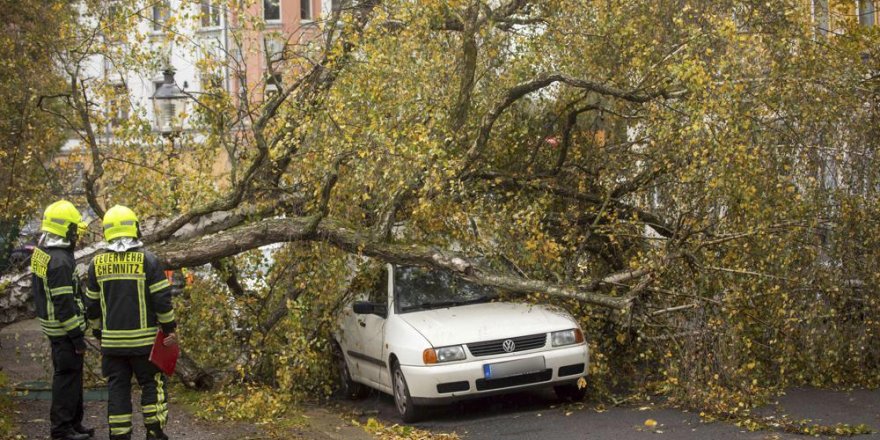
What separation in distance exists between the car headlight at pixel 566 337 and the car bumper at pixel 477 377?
0.06 meters

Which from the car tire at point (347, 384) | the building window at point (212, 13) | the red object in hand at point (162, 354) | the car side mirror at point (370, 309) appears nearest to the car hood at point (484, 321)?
the car side mirror at point (370, 309)

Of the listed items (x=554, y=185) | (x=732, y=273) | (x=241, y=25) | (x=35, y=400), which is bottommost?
(x=35, y=400)

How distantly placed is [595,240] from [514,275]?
148 centimetres

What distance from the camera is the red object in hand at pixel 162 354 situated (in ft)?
24.4

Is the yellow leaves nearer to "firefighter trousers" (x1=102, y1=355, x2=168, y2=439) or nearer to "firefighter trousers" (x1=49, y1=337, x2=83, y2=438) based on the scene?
"firefighter trousers" (x1=102, y1=355, x2=168, y2=439)

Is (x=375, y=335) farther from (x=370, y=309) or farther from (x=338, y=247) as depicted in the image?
(x=338, y=247)

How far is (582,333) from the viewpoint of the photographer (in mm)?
9844

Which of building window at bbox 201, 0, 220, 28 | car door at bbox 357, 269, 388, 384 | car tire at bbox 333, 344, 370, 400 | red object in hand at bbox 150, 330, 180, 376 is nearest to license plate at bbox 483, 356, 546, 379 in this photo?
car door at bbox 357, 269, 388, 384

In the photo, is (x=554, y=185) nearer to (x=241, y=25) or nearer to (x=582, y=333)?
(x=582, y=333)

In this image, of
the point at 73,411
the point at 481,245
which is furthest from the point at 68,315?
the point at 481,245

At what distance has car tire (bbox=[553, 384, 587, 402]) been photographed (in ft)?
33.2

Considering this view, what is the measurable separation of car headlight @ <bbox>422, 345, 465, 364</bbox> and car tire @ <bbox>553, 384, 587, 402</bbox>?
1128 millimetres

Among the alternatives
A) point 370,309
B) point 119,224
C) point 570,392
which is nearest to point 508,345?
point 570,392

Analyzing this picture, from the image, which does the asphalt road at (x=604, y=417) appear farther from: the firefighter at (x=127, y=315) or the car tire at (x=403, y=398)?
the firefighter at (x=127, y=315)
